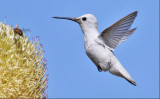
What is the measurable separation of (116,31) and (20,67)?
1.05 m

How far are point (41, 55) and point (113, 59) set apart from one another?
0.77 m

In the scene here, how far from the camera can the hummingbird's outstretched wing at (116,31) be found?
11.4ft

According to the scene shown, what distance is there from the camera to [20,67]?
11.6 ft

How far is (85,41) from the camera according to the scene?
3594 millimetres

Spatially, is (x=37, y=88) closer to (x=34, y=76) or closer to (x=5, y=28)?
(x=34, y=76)

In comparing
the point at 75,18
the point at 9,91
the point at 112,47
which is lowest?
the point at 9,91

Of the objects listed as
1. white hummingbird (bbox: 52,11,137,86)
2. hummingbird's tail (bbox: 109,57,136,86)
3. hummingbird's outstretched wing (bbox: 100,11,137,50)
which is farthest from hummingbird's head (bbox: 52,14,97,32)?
hummingbird's tail (bbox: 109,57,136,86)

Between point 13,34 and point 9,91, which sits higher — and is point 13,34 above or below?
above

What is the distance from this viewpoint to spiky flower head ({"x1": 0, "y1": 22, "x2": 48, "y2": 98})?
11.4 ft

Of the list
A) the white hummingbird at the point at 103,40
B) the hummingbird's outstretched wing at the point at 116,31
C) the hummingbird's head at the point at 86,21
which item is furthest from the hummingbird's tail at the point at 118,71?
the hummingbird's head at the point at 86,21

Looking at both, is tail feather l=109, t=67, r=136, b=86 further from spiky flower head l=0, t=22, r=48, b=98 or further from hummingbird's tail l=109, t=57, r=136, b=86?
spiky flower head l=0, t=22, r=48, b=98

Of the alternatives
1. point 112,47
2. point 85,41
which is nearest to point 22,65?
point 85,41

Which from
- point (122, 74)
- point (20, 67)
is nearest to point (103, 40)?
point (122, 74)

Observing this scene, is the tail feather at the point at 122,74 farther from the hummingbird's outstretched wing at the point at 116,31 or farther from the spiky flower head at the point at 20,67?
the spiky flower head at the point at 20,67
